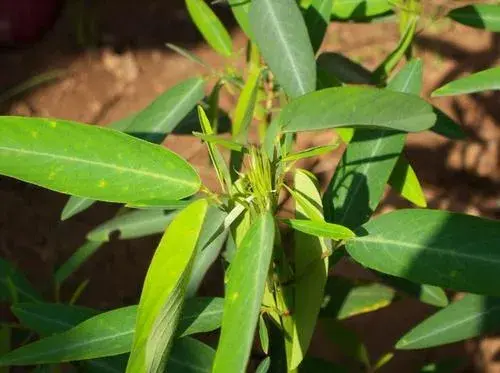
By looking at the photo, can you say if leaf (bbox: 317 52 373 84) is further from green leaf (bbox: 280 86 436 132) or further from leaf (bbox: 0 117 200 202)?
leaf (bbox: 0 117 200 202)

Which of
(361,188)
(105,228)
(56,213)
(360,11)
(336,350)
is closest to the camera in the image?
(361,188)

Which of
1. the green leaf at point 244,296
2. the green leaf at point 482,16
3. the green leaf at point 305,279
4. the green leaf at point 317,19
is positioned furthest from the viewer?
the green leaf at point 482,16

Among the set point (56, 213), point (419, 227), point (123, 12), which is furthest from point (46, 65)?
point (419, 227)

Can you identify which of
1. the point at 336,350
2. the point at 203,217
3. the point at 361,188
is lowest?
the point at 336,350

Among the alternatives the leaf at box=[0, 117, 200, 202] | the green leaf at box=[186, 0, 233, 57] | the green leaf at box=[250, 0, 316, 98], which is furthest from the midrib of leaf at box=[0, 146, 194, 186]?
the green leaf at box=[186, 0, 233, 57]

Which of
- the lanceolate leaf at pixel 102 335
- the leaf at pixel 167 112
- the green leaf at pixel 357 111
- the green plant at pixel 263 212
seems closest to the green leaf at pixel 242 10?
the green plant at pixel 263 212

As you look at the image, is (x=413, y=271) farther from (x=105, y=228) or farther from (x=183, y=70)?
(x=183, y=70)

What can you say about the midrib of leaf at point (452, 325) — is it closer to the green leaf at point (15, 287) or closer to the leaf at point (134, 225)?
the leaf at point (134, 225)
